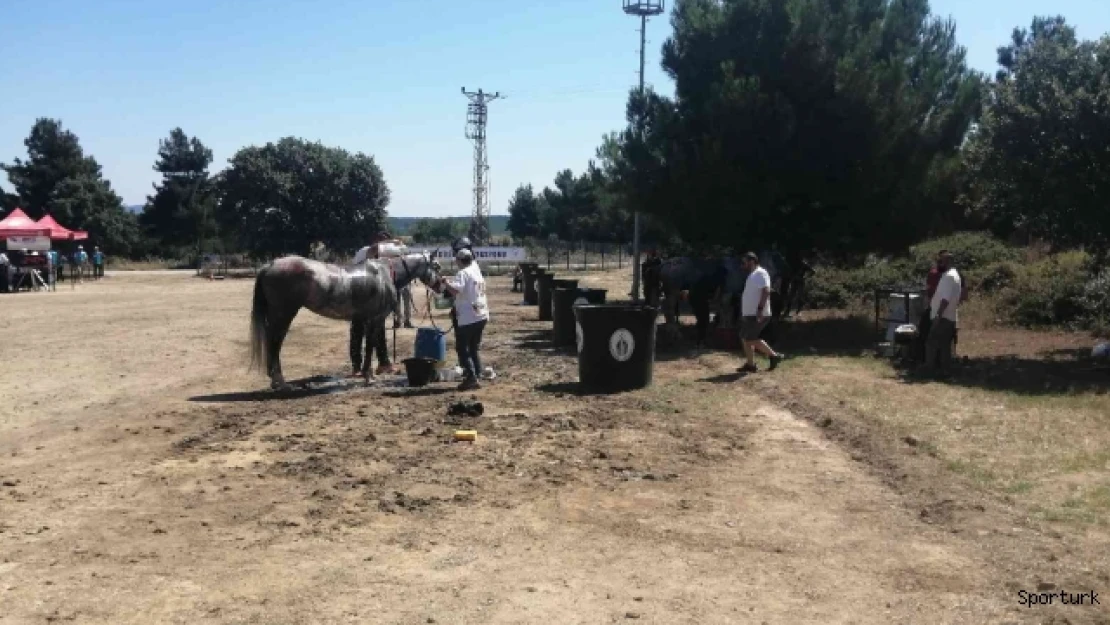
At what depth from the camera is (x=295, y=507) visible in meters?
6.90

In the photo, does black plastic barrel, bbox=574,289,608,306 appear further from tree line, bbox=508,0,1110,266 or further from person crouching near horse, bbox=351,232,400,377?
person crouching near horse, bbox=351,232,400,377

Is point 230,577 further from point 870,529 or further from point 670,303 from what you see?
point 670,303

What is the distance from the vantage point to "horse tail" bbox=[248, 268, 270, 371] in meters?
12.0

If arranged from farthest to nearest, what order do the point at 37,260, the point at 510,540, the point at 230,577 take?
the point at 37,260 → the point at 510,540 → the point at 230,577

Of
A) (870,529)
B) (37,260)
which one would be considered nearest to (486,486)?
(870,529)

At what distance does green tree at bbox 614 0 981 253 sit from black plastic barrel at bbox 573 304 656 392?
6817 mm

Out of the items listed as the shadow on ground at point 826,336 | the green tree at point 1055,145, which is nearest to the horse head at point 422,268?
the shadow on ground at point 826,336

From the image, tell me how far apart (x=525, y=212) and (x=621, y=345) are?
294 ft

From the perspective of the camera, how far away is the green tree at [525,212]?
3888 inches

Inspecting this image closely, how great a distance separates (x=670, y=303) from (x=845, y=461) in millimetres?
9911

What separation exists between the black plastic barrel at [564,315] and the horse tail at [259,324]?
5.99 metres

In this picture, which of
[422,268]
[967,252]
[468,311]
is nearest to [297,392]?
[468,311]

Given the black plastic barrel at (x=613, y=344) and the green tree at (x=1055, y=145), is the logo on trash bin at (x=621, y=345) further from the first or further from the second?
the green tree at (x=1055, y=145)

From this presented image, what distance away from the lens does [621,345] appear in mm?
11812
